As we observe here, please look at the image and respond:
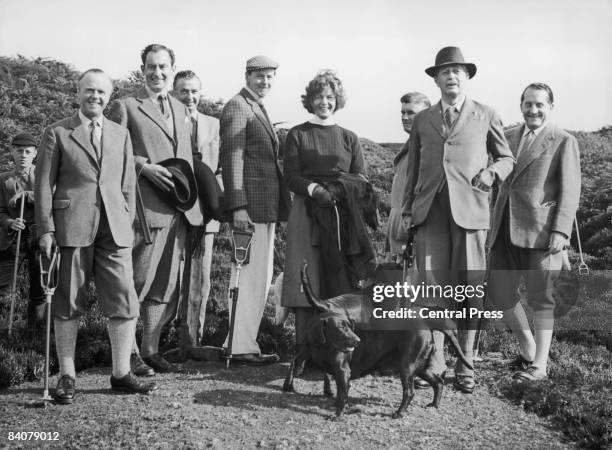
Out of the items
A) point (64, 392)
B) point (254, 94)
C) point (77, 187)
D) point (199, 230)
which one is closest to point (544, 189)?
point (254, 94)

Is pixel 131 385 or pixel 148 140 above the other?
pixel 148 140

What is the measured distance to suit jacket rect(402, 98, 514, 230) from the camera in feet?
17.8

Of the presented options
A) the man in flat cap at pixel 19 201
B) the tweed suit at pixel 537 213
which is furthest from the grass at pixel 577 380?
the man in flat cap at pixel 19 201

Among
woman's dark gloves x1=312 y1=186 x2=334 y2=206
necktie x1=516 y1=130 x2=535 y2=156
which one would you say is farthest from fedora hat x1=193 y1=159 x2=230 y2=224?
necktie x1=516 y1=130 x2=535 y2=156

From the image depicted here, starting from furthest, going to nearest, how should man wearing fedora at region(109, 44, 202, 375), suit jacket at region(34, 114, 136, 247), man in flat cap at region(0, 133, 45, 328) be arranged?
man in flat cap at region(0, 133, 45, 328) < man wearing fedora at region(109, 44, 202, 375) < suit jacket at region(34, 114, 136, 247)

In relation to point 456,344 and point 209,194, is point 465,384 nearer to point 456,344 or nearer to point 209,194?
point 456,344

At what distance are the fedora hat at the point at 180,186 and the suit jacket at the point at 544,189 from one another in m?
2.69

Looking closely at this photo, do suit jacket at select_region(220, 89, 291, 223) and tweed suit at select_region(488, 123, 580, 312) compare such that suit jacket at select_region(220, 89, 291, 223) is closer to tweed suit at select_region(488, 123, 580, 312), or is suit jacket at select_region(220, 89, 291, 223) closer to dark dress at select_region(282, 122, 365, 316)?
dark dress at select_region(282, 122, 365, 316)

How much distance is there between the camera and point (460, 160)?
5.45 meters

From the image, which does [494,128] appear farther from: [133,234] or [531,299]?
[133,234]

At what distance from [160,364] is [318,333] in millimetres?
1629

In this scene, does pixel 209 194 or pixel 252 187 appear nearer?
pixel 252 187

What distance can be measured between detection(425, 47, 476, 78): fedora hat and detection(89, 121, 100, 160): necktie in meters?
2.61

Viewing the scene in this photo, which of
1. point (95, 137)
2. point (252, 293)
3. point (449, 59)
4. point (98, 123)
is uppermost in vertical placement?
point (449, 59)
